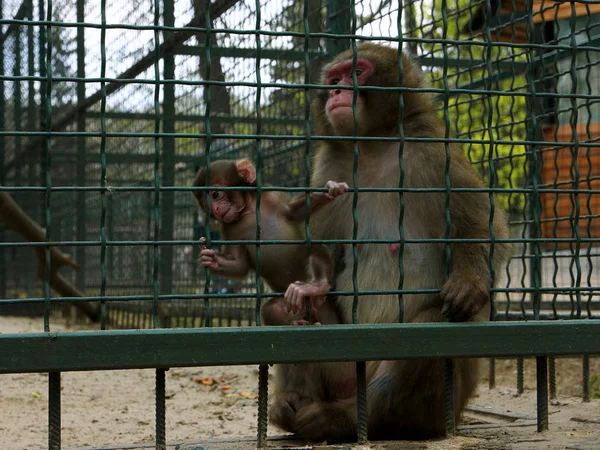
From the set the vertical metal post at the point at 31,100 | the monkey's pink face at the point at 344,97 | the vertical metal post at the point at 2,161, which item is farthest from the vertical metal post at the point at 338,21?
the vertical metal post at the point at 2,161

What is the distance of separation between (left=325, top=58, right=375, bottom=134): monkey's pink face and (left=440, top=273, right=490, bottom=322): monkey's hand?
36.1 inches

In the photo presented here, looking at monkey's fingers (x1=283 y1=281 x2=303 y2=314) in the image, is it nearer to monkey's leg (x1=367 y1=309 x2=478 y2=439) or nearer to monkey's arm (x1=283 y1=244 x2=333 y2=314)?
monkey's arm (x1=283 y1=244 x2=333 y2=314)

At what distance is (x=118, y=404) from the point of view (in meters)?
5.40

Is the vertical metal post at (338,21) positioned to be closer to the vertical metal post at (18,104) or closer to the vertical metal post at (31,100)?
the vertical metal post at (31,100)

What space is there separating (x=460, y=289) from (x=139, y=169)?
19.9 ft

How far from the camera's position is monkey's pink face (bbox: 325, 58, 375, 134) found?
3.67 m

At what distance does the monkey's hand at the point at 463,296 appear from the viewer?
3.19m

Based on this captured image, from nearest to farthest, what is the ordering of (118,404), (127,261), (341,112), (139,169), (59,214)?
1. (341,112)
2. (118,404)
3. (139,169)
4. (127,261)
5. (59,214)

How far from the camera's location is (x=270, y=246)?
4082 millimetres

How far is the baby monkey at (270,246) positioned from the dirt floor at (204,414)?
619 millimetres

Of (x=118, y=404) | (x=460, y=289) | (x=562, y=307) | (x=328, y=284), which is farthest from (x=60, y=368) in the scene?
(x=562, y=307)

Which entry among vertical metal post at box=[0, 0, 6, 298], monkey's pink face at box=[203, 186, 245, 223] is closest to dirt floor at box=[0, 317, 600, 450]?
monkey's pink face at box=[203, 186, 245, 223]

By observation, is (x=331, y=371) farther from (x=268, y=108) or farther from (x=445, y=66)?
(x=268, y=108)

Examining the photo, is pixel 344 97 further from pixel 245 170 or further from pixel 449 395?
pixel 449 395
